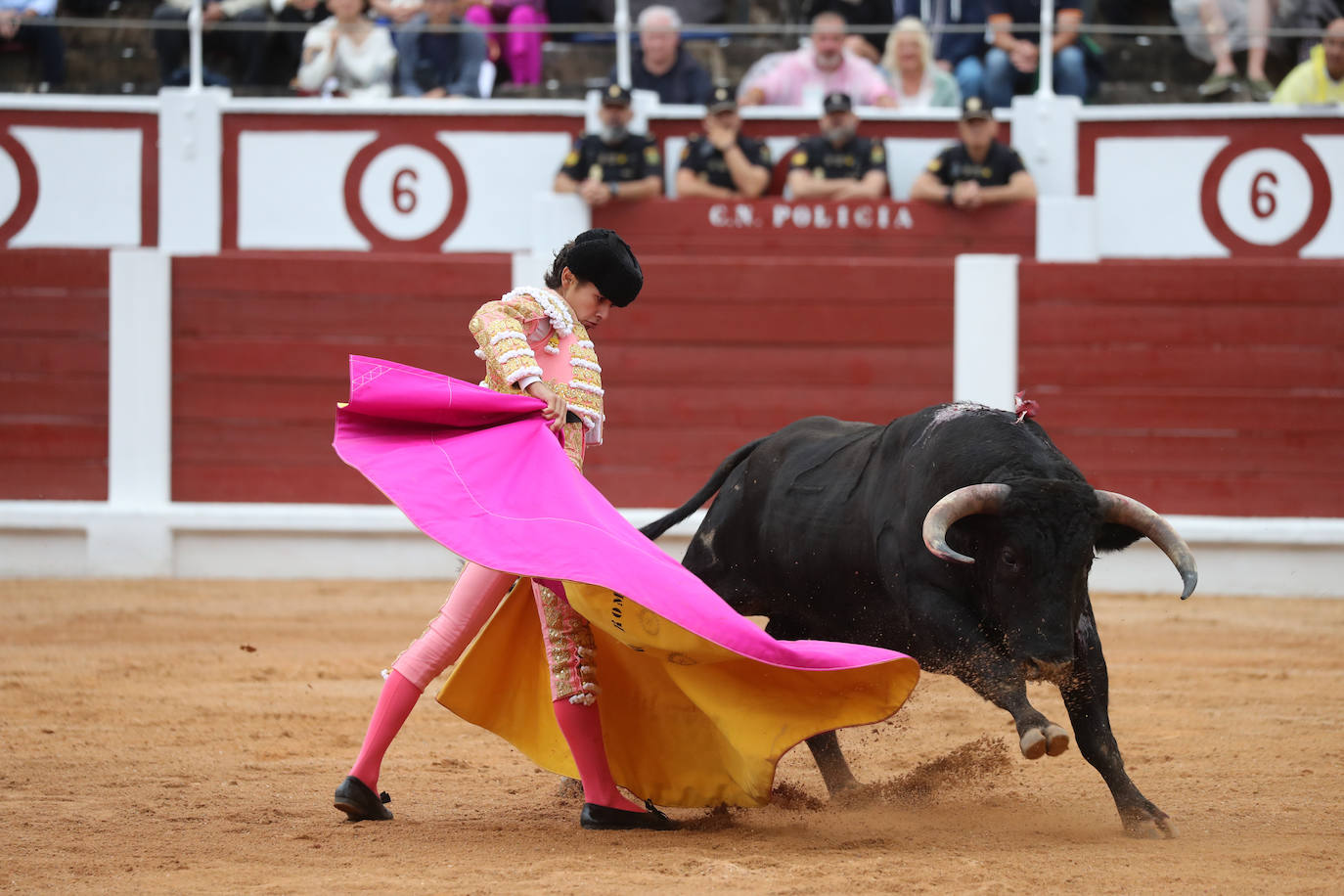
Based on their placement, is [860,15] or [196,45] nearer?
[196,45]

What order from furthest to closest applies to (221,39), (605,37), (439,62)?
(605,37) → (221,39) → (439,62)

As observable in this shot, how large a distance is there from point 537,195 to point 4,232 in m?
2.44

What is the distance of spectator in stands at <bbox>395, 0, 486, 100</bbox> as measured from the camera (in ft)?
24.5

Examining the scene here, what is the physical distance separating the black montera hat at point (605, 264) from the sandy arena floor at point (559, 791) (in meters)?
1.00

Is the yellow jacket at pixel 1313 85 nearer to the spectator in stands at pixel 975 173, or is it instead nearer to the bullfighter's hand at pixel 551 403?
the spectator in stands at pixel 975 173

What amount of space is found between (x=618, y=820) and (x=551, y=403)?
0.77 metres

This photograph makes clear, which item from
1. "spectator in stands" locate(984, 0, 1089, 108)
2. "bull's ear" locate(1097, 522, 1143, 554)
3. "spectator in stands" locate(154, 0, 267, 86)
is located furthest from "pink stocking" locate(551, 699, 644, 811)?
"spectator in stands" locate(154, 0, 267, 86)

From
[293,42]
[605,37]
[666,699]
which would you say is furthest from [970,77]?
[666,699]

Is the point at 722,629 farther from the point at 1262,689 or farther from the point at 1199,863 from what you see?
the point at 1262,689

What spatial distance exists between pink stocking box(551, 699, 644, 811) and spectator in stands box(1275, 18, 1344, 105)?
5.24 m

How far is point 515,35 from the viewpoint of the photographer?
7715 millimetres

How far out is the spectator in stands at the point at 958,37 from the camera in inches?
288

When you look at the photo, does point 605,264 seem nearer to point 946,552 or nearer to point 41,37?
point 946,552

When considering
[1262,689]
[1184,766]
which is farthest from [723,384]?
[1184,766]
